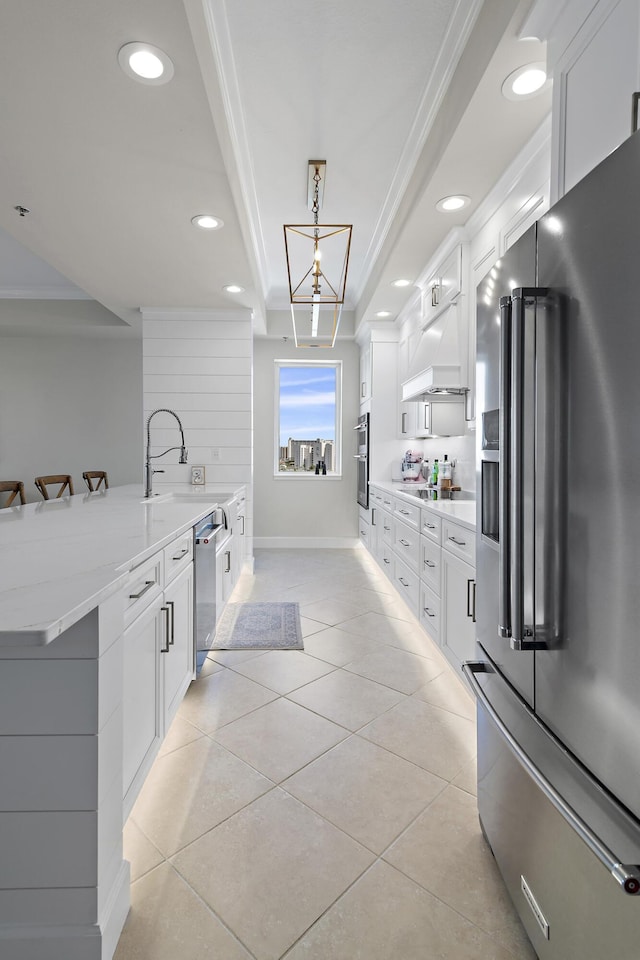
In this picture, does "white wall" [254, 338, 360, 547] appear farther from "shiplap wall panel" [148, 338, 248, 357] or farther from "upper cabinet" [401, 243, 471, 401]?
"upper cabinet" [401, 243, 471, 401]

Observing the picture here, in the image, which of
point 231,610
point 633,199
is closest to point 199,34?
point 633,199

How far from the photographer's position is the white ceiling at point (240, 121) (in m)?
1.68

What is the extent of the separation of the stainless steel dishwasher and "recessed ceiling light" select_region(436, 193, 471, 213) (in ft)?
7.16

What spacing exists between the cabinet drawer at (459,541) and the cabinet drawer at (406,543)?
2.05ft

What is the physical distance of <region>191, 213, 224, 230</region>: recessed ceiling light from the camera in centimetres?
283

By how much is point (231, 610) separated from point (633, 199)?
347cm

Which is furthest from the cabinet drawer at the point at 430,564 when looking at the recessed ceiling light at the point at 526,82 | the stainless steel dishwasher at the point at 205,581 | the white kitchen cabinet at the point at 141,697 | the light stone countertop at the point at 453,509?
the recessed ceiling light at the point at 526,82

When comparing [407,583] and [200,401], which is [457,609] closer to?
[407,583]

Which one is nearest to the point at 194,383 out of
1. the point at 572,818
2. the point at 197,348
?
the point at 197,348

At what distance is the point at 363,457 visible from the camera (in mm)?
5605

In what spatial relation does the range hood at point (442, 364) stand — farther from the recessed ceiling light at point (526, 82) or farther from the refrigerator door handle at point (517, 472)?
the refrigerator door handle at point (517, 472)

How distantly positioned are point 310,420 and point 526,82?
4.72 metres

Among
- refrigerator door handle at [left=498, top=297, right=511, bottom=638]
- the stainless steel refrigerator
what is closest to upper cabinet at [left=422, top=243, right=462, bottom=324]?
the stainless steel refrigerator

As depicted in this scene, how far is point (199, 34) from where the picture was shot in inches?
66.0
